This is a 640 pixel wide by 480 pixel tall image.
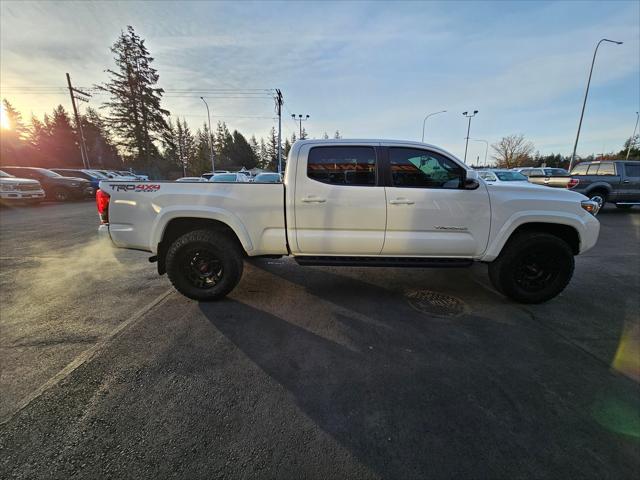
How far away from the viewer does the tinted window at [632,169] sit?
10.6 m

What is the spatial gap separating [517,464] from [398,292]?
7.81 feet

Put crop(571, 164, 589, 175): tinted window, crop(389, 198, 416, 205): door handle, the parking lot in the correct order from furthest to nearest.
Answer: crop(571, 164, 589, 175): tinted window, crop(389, 198, 416, 205): door handle, the parking lot

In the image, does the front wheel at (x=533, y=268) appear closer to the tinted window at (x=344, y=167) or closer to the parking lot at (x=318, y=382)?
the parking lot at (x=318, y=382)

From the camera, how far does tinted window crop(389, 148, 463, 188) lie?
3400 mm

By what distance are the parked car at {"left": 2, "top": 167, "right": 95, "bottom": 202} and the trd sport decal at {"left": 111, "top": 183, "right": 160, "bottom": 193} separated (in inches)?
644

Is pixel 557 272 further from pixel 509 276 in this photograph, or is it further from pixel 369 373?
pixel 369 373

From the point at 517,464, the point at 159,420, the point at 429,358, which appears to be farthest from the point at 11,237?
the point at 517,464

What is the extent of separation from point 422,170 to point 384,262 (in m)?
1.25

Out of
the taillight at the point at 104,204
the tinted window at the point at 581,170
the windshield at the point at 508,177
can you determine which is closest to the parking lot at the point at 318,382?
the taillight at the point at 104,204

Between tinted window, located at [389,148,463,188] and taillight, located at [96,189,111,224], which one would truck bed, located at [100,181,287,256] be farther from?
tinted window, located at [389,148,463,188]

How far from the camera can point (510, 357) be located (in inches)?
102

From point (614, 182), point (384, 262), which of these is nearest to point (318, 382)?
point (384, 262)

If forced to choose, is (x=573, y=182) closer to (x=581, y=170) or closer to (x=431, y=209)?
(x=581, y=170)

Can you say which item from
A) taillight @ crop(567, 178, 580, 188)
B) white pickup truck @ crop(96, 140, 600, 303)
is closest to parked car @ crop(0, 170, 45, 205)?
white pickup truck @ crop(96, 140, 600, 303)
